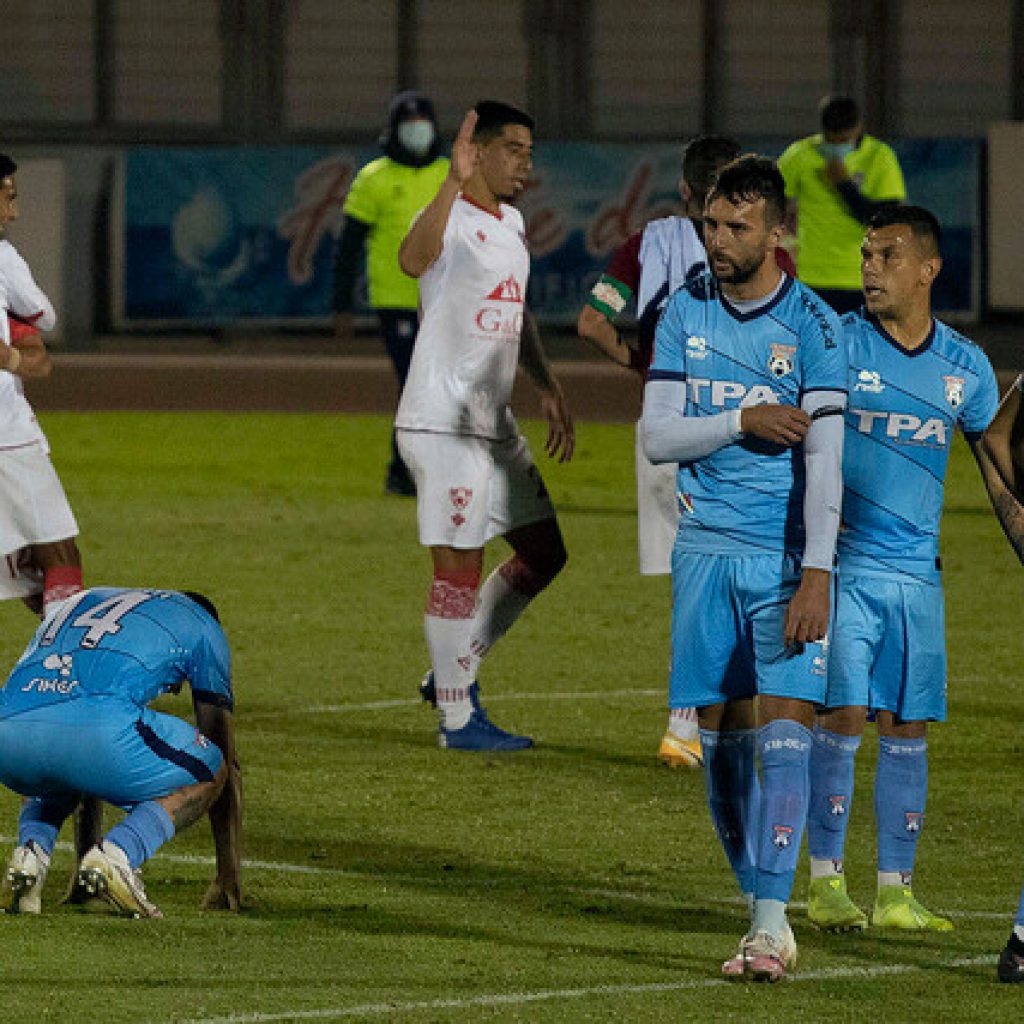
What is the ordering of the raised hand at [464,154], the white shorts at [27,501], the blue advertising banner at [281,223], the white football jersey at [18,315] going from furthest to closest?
the blue advertising banner at [281,223], the white shorts at [27,501], the white football jersey at [18,315], the raised hand at [464,154]

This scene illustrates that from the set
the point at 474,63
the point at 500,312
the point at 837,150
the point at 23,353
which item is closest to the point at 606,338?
the point at 500,312

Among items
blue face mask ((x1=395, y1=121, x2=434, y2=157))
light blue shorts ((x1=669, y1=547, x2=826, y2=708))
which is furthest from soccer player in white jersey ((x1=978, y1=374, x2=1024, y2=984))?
blue face mask ((x1=395, y1=121, x2=434, y2=157))

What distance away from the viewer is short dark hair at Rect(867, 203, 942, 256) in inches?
263

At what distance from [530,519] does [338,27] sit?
67.6 ft

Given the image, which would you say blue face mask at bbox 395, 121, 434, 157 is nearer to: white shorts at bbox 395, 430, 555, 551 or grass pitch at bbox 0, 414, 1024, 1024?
grass pitch at bbox 0, 414, 1024, 1024

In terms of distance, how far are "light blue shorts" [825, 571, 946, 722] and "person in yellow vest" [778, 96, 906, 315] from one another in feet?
31.4

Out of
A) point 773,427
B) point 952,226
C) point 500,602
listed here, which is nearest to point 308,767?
point 500,602

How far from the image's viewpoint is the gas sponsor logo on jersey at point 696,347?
6254mm

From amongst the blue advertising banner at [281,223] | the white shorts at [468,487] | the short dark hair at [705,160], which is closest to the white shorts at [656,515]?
the white shorts at [468,487]

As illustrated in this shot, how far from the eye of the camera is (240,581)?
1328cm

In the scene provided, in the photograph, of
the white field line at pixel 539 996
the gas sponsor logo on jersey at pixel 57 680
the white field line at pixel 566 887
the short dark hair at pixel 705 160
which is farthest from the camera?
the short dark hair at pixel 705 160

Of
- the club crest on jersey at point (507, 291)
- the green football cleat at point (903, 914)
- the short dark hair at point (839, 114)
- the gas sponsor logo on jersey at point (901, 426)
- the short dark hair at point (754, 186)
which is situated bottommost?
the green football cleat at point (903, 914)

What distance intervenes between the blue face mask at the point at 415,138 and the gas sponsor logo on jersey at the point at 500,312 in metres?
7.05

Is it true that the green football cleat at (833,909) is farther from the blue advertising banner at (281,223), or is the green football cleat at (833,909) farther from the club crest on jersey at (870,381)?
the blue advertising banner at (281,223)
